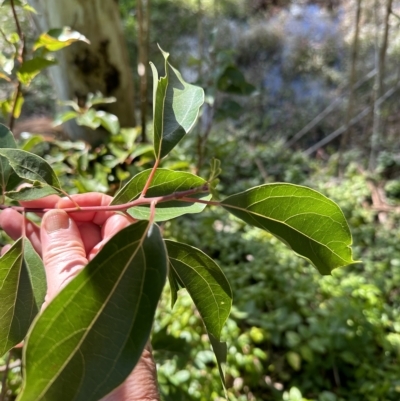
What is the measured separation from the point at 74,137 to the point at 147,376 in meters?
1.22

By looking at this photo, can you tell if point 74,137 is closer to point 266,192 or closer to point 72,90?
point 72,90

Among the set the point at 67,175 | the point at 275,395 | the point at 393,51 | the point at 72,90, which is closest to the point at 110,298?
the point at 275,395

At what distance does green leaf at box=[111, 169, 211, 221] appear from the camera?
492 millimetres

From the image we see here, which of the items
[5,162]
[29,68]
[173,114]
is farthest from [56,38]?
[173,114]

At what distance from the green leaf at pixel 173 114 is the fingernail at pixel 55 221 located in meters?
0.21

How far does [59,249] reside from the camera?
59cm

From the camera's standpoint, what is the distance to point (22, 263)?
1.63 ft

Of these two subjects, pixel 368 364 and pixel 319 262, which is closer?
pixel 319 262

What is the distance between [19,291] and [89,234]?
0.78 ft

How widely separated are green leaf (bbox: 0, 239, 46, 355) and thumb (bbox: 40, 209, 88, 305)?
72 millimetres

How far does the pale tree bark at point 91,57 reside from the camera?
1.32 metres

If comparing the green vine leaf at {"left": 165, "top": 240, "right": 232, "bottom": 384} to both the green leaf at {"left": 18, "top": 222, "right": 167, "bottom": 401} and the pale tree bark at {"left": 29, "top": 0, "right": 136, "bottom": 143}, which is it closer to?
the green leaf at {"left": 18, "top": 222, "right": 167, "bottom": 401}

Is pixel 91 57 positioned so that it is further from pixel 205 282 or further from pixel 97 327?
pixel 97 327

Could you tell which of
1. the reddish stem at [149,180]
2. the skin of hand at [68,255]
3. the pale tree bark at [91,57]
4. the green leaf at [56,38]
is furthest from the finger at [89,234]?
the pale tree bark at [91,57]
